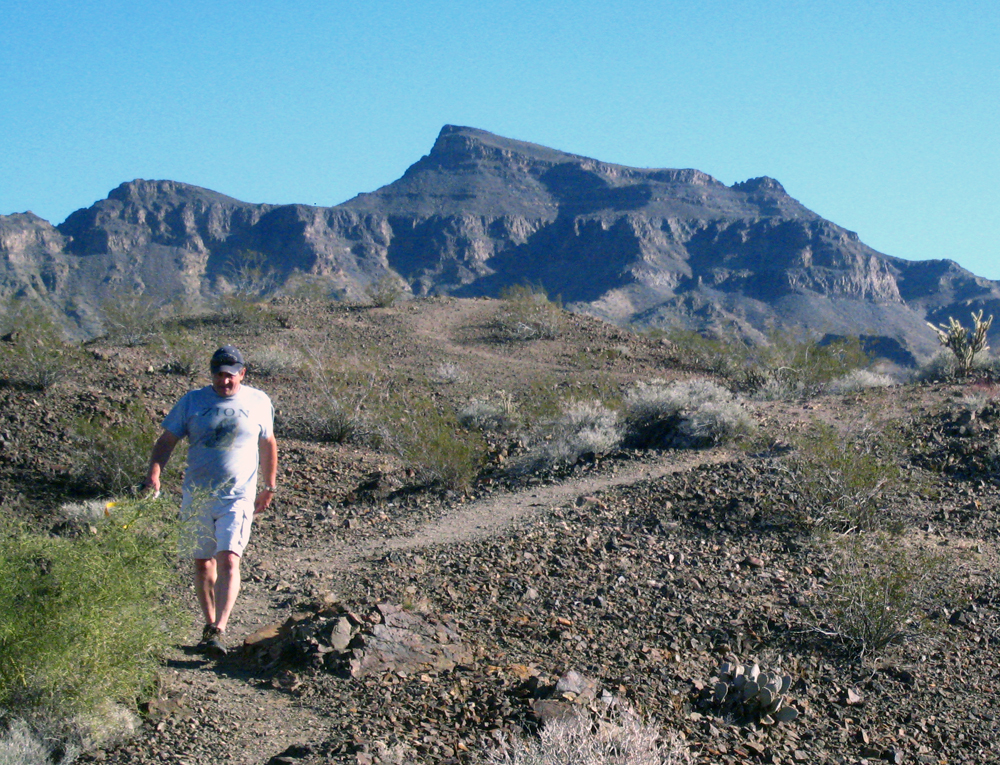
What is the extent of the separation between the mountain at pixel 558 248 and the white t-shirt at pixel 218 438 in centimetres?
→ 6282

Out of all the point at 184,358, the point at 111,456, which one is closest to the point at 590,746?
the point at 111,456

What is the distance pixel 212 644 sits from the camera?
181 inches

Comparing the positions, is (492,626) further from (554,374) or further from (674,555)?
(554,374)

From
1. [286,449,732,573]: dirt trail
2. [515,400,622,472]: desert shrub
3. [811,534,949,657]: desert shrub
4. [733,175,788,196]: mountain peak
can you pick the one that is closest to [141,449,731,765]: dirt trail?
[286,449,732,573]: dirt trail

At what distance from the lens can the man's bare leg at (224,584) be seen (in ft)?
15.7

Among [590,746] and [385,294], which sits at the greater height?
[385,294]

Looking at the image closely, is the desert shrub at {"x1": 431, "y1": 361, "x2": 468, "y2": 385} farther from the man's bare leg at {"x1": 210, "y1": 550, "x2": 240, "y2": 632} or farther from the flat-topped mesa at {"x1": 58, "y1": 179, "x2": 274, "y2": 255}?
the flat-topped mesa at {"x1": 58, "y1": 179, "x2": 274, "y2": 255}

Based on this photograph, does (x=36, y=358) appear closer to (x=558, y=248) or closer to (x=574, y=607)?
(x=574, y=607)

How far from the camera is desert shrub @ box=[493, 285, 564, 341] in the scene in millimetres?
21812

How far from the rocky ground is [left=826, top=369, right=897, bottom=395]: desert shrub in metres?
3.79

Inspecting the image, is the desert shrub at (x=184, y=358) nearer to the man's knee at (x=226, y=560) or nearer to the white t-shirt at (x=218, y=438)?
the white t-shirt at (x=218, y=438)

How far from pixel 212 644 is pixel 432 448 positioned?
506cm

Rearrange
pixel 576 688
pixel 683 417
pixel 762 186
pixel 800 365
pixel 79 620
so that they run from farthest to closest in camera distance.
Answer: pixel 762 186
pixel 800 365
pixel 683 417
pixel 576 688
pixel 79 620

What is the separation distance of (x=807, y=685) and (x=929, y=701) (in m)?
0.62
